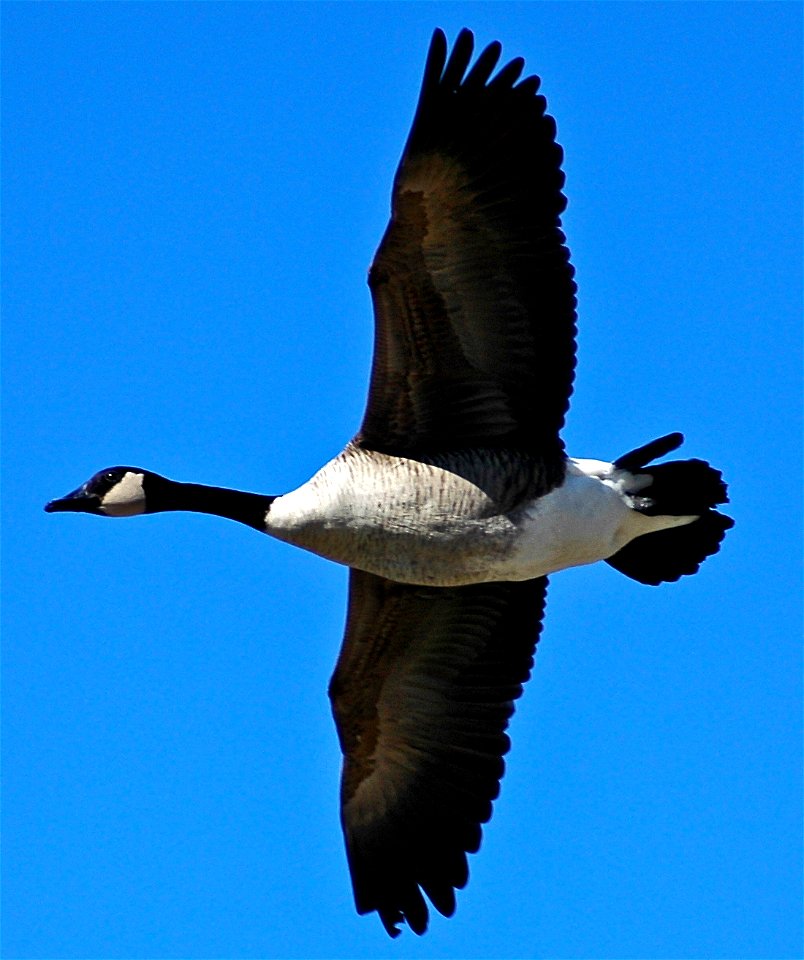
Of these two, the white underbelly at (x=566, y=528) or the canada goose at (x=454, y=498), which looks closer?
the canada goose at (x=454, y=498)

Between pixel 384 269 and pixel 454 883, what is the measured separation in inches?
165

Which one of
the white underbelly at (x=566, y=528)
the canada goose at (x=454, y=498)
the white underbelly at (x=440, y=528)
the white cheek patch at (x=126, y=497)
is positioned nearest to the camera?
the canada goose at (x=454, y=498)

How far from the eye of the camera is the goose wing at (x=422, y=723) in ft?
37.2

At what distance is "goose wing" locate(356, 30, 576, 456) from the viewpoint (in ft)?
31.7

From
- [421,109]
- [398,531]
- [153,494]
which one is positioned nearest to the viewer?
[421,109]

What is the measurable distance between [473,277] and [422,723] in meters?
3.18

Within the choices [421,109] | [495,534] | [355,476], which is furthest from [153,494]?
[421,109]

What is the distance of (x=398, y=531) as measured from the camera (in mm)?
10188

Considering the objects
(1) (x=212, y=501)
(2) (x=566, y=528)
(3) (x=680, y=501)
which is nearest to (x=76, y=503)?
(1) (x=212, y=501)

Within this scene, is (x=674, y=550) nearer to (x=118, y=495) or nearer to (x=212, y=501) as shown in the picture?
(x=212, y=501)

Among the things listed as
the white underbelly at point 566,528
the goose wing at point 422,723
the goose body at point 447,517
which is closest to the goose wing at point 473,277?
the goose body at point 447,517

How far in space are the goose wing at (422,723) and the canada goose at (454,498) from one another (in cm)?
1

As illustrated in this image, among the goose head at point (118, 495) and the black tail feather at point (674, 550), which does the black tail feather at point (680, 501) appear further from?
the goose head at point (118, 495)

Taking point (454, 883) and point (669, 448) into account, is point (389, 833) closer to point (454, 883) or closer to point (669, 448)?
point (454, 883)
